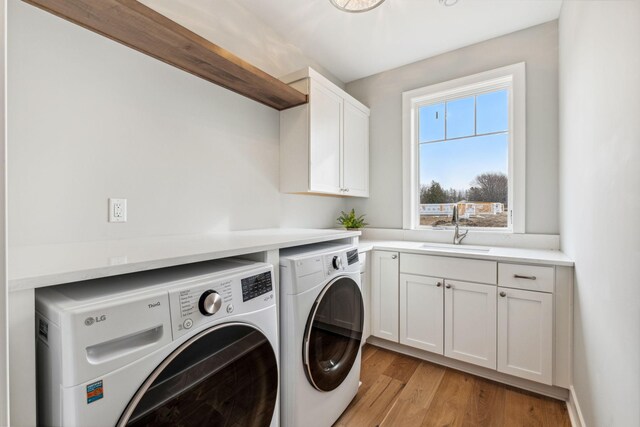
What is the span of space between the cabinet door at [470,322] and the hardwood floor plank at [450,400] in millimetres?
134

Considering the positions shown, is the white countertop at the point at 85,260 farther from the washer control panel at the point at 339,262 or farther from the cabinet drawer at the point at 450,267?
the cabinet drawer at the point at 450,267

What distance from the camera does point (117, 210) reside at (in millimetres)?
1348

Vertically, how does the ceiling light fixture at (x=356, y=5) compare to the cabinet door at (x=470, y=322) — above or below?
above

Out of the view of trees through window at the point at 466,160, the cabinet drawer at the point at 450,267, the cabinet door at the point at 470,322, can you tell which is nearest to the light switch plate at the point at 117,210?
the cabinet drawer at the point at 450,267

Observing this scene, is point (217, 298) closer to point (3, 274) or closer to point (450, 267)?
point (3, 274)

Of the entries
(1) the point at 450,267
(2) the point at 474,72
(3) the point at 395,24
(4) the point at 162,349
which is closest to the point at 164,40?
(4) the point at 162,349

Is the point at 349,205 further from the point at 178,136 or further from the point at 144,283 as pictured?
the point at 144,283

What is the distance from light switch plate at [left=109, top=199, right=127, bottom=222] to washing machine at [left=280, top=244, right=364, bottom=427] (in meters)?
0.77

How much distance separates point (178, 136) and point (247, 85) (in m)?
0.56

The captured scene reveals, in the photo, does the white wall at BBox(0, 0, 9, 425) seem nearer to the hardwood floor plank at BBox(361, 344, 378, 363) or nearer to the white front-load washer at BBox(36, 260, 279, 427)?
the white front-load washer at BBox(36, 260, 279, 427)

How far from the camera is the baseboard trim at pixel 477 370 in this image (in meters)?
1.78

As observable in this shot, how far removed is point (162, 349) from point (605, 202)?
5.19 ft

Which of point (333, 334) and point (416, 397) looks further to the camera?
point (416, 397)

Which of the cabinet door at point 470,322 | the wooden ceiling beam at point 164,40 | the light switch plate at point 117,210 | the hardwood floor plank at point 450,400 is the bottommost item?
the hardwood floor plank at point 450,400
